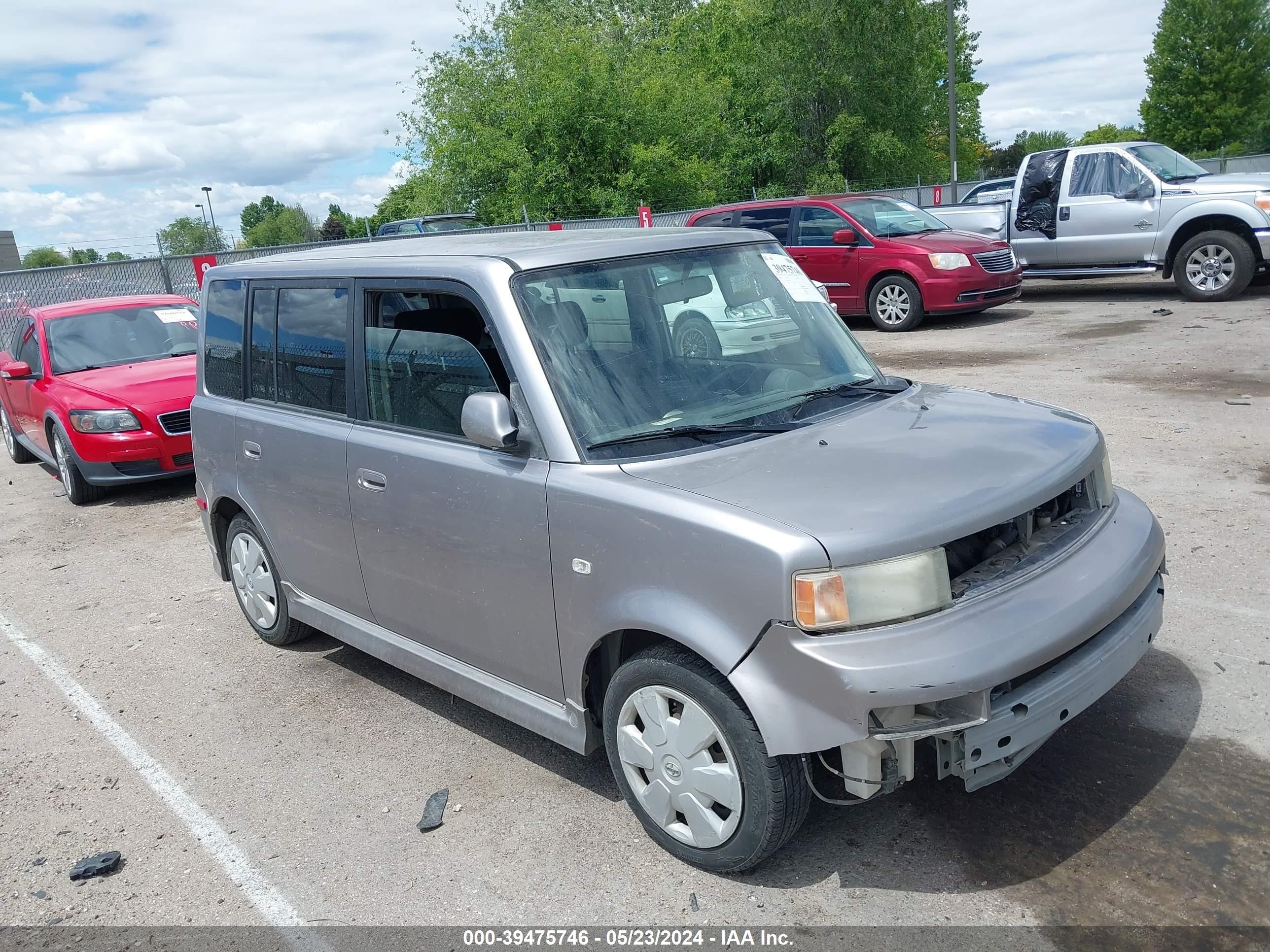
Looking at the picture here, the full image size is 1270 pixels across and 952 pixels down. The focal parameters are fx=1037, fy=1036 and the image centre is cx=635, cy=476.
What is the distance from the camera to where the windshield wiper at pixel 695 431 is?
342 centimetres

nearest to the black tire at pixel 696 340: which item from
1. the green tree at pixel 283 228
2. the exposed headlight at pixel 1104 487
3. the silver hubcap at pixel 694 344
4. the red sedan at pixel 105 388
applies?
the silver hubcap at pixel 694 344

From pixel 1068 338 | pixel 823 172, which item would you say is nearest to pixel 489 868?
pixel 1068 338

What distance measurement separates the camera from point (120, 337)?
10211mm

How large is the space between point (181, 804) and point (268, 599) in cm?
147

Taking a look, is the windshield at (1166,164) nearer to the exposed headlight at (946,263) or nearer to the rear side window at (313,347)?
the exposed headlight at (946,263)

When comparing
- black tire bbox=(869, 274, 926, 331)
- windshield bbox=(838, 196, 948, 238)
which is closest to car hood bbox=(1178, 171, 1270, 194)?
windshield bbox=(838, 196, 948, 238)

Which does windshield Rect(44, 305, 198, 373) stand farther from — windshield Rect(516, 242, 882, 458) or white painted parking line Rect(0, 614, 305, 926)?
windshield Rect(516, 242, 882, 458)

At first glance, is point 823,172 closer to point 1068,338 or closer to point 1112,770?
point 1068,338

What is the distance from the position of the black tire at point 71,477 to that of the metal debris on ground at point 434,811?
266 inches

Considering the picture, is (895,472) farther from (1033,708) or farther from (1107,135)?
(1107,135)

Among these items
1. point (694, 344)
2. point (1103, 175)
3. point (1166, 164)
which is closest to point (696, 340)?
point (694, 344)

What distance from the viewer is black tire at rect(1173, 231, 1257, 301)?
13242 mm

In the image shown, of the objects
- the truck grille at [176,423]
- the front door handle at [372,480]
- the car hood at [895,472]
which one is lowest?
the truck grille at [176,423]

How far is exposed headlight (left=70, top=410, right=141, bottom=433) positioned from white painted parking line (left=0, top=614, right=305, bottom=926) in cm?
351
